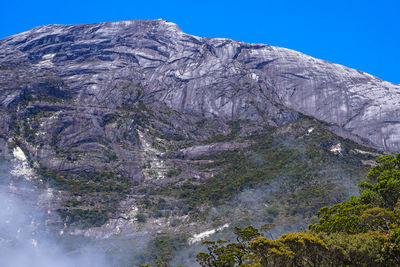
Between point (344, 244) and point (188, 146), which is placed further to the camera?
point (188, 146)

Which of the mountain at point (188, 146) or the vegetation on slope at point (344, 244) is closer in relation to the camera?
the vegetation on slope at point (344, 244)

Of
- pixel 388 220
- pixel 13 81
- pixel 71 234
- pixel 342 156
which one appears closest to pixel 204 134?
pixel 342 156

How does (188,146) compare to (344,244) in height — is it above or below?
above

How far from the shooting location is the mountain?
114 meters

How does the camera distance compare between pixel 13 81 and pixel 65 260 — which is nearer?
pixel 65 260

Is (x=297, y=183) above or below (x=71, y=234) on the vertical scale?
above

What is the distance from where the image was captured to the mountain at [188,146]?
114306mm

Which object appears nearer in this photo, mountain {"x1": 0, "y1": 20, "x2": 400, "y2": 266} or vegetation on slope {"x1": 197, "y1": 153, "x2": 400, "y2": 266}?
vegetation on slope {"x1": 197, "y1": 153, "x2": 400, "y2": 266}

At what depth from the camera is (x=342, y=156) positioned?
135125 millimetres

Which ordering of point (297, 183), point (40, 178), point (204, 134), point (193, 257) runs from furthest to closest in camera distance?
1. point (204, 134)
2. point (40, 178)
3. point (297, 183)
4. point (193, 257)

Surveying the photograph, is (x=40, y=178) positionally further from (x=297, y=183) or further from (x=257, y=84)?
(x=257, y=84)

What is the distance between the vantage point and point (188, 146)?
161000 mm

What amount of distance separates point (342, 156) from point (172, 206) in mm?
62138

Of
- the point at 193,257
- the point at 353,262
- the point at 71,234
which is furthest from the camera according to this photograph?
the point at 71,234
